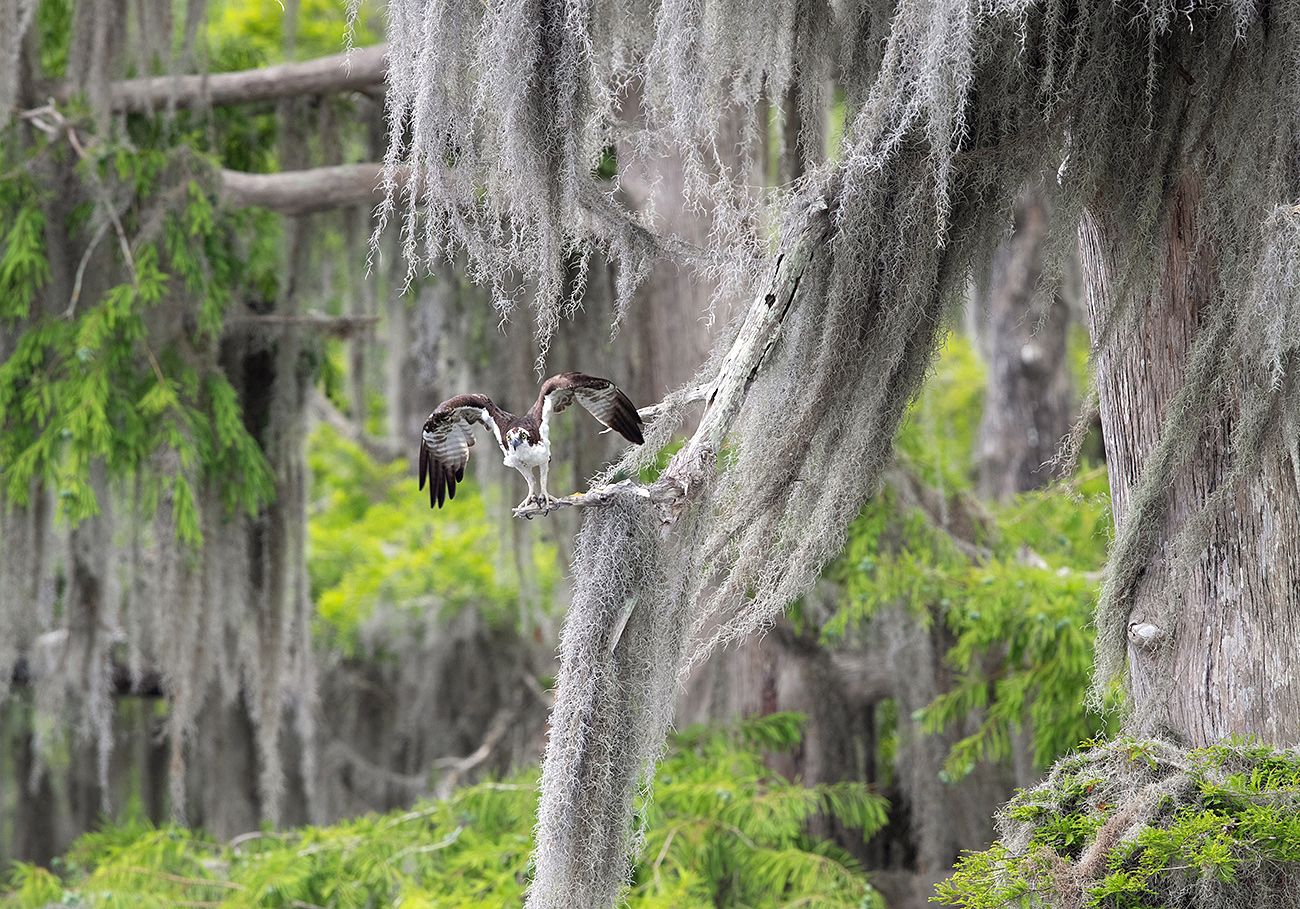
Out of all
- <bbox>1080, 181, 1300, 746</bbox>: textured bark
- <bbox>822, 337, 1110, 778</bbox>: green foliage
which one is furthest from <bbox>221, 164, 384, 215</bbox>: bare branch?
<bbox>1080, 181, 1300, 746</bbox>: textured bark

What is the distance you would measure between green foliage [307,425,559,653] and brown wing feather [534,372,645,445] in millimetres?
3832

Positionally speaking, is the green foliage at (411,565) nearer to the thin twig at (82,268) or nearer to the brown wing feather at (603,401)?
the thin twig at (82,268)

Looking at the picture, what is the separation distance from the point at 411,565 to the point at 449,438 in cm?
518

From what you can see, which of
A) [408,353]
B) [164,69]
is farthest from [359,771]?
[164,69]

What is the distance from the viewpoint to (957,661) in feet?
17.5

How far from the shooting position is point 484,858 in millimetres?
4859

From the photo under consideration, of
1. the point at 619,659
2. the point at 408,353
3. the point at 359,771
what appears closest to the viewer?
the point at 619,659

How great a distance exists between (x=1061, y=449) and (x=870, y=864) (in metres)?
3.28

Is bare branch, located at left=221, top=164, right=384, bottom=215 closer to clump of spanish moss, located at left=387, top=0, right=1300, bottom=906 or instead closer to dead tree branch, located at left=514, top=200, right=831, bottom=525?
clump of spanish moss, located at left=387, top=0, right=1300, bottom=906

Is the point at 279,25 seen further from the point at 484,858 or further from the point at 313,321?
the point at 484,858

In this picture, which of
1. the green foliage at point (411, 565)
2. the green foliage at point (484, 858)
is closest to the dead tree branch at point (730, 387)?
the green foliage at point (484, 858)

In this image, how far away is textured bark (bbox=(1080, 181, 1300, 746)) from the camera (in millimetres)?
2803

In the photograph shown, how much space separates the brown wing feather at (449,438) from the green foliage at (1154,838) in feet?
4.02

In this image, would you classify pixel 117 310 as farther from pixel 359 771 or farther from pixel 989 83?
pixel 359 771
